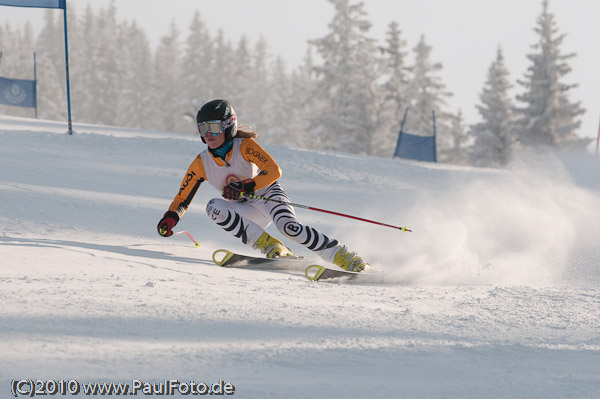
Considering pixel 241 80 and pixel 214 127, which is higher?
pixel 241 80

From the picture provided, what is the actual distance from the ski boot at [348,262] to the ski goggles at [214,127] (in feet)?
4.42

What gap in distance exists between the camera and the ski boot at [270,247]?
199 inches

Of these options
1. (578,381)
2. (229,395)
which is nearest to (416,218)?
(578,381)

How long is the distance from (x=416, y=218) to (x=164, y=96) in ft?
163

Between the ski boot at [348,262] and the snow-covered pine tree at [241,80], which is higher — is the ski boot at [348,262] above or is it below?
below

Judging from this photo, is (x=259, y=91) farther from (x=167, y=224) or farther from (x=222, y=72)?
(x=167, y=224)

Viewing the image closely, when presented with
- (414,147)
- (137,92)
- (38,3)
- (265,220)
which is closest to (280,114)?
(137,92)

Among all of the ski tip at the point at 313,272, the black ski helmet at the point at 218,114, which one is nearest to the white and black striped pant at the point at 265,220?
the ski tip at the point at 313,272

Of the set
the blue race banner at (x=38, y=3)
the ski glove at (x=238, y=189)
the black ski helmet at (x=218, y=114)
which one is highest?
the blue race banner at (x=38, y=3)

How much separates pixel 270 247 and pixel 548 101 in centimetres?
3186

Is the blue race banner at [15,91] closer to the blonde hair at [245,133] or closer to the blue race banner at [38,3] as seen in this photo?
the blue race banner at [38,3]

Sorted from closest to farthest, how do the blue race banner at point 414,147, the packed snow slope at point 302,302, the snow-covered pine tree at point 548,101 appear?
the packed snow slope at point 302,302 < the blue race banner at point 414,147 < the snow-covered pine tree at point 548,101

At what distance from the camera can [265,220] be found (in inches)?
210

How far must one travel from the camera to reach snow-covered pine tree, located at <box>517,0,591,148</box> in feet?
109
